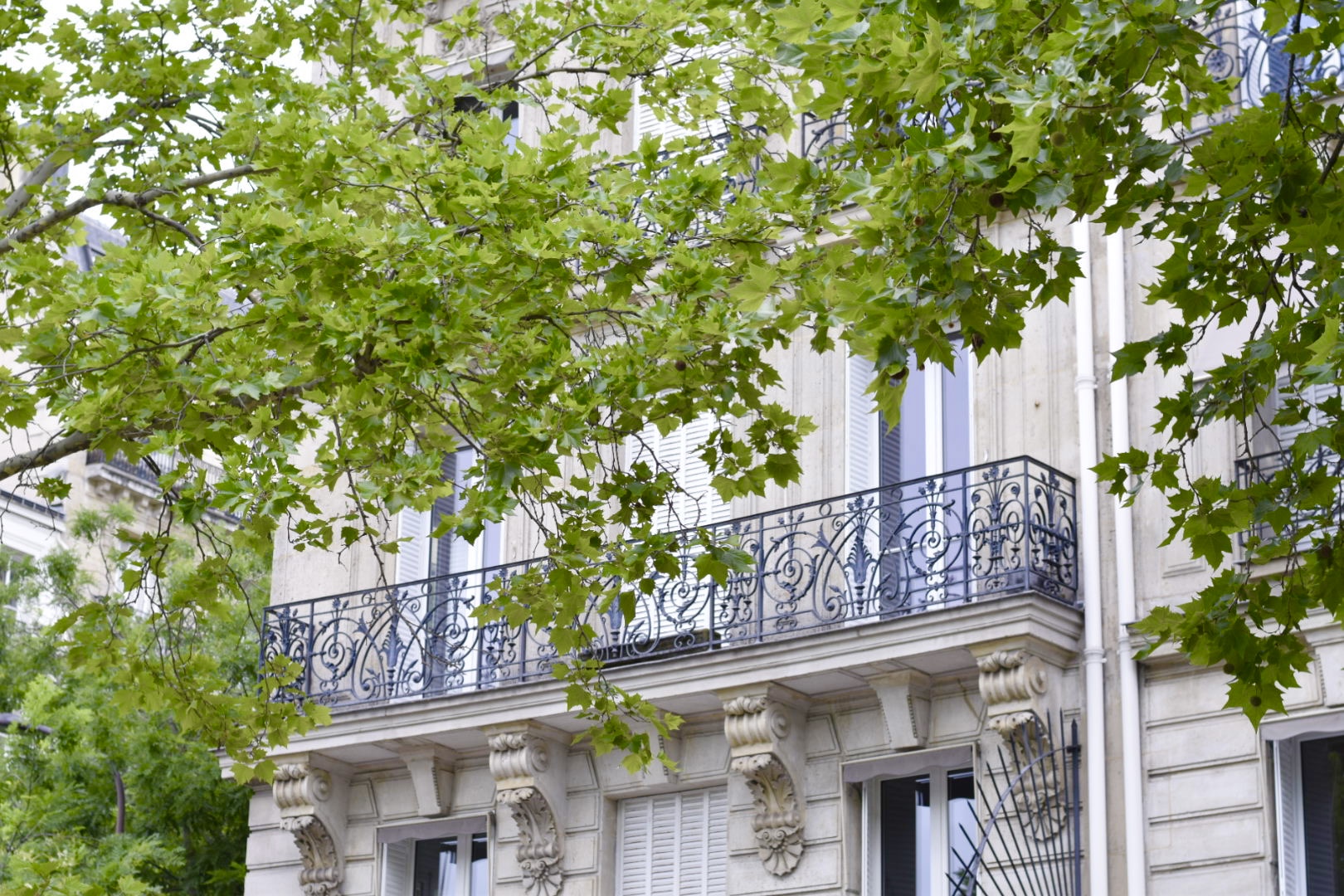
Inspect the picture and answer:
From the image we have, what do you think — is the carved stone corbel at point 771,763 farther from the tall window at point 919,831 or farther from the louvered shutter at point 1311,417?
the louvered shutter at point 1311,417

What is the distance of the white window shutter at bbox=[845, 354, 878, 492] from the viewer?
16609 millimetres

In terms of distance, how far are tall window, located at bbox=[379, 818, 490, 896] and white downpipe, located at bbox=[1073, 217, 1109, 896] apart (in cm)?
521

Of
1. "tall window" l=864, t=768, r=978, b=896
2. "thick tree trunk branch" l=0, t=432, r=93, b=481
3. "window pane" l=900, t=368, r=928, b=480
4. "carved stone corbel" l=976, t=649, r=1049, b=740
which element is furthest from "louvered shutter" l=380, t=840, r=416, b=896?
"thick tree trunk branch" l=0, t=432, r=93, b=481

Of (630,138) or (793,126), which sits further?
(630,138)

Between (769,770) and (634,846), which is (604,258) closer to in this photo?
(769,770)

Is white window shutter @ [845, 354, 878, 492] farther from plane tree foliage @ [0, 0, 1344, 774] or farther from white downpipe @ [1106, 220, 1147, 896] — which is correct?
plane tree foliage @ [0, 0, 1344, 774]

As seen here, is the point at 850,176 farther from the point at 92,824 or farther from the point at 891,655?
the point at 92,824

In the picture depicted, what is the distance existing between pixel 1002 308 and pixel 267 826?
11466 mm

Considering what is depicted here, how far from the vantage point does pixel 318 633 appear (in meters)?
18.1

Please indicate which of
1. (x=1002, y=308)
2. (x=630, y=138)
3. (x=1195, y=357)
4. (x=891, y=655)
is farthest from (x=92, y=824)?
(x=1002, y=308)

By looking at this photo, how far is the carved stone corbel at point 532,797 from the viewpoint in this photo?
1677 cm

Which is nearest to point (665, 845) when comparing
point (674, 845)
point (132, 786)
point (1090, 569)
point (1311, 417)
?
point (674, 845)

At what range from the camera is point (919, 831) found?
15383 millimetres

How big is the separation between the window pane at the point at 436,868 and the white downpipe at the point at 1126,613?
18.8ft
